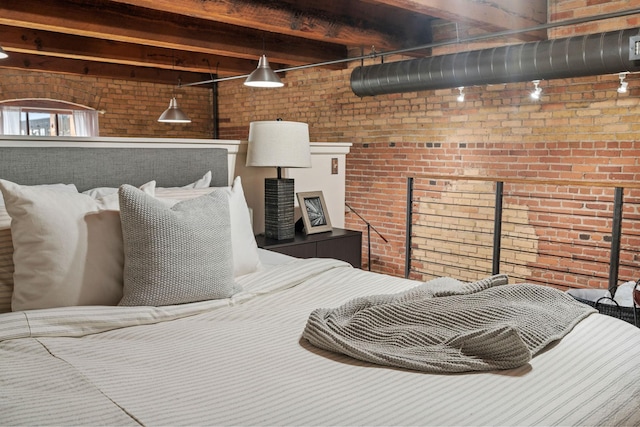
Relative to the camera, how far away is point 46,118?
25.4 ft

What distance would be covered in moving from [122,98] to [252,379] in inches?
300

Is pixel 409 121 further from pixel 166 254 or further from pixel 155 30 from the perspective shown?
pixel 166 254

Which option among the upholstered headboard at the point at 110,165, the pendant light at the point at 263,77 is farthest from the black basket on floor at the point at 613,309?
the pendant light at the point at 263,77

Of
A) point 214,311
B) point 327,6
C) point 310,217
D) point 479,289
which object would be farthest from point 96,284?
point 327,6

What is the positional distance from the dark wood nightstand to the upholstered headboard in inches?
20.3

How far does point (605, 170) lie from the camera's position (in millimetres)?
4574

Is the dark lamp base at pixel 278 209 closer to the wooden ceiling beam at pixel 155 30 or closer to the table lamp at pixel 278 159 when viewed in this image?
the table lamp at pixel 278 159

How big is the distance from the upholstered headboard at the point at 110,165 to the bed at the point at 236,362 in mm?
687

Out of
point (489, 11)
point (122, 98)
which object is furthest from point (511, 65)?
point (122, 98)

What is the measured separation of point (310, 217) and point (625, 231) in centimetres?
276

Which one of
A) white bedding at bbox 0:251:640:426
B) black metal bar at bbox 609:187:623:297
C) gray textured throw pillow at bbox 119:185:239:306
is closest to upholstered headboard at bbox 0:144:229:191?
gray textured throw pillow at bbox 119:185:239:306

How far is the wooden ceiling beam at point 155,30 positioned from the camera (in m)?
4.56

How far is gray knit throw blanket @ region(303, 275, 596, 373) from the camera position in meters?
1.34

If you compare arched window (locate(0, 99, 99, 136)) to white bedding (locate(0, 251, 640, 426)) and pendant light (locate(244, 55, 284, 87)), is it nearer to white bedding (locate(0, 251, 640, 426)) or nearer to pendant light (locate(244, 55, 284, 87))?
pendant light (locate(244, 55, 284, 87))
